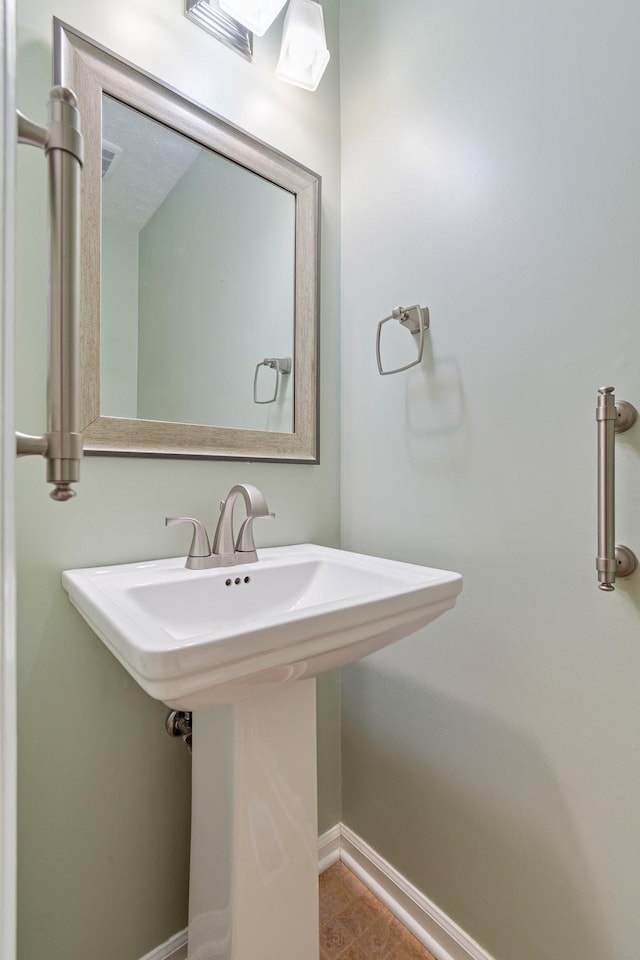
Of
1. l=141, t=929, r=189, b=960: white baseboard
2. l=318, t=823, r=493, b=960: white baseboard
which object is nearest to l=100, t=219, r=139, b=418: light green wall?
l=141, t=929, r=189, b=960: white baseboard

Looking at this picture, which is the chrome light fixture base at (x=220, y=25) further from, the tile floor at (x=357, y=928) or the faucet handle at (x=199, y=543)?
the tile floor at (x=357, y=928)

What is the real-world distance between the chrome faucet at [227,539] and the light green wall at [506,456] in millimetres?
398

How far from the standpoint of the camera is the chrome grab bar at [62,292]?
398 mm

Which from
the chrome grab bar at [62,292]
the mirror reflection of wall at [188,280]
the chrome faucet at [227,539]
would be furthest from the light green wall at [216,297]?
the chrome grab bar at [62,292]

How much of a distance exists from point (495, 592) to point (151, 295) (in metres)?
0.99

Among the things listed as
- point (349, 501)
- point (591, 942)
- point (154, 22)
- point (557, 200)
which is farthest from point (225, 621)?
point (154, 22)

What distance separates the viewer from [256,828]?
30.3 inches

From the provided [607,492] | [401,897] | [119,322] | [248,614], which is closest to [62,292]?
[119,322]

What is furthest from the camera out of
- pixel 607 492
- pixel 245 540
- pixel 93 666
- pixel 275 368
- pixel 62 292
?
pixel 275 368

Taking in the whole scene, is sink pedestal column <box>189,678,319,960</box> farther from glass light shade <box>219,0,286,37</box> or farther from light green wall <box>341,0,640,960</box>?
glass light shade <box>219,0,286,37</box>

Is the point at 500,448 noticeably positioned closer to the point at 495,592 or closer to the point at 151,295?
the point at 495,592

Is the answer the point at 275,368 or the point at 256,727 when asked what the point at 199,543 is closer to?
the point at 256,727

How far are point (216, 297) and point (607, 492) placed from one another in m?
0.95

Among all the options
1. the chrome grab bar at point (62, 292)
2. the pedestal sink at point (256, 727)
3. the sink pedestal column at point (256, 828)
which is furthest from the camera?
the sink pedestal column at point (256, 828)
